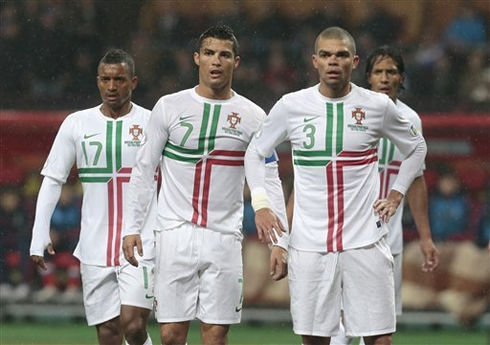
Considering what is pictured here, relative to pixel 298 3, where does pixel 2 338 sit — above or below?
below

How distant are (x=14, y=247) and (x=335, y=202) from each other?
5.88 m

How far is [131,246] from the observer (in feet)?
26.9

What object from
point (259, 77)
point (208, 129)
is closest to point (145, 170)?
point (208, 129)

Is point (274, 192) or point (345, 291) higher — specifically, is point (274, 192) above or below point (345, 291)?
Answer: above

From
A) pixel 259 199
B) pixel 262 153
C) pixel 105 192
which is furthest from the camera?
pixel 105 192

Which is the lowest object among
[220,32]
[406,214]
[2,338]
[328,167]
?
[2,338]

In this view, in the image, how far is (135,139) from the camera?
9.05 metres

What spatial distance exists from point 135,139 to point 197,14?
19.4 feet

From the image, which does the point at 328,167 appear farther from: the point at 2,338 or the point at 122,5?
the point at 122,5

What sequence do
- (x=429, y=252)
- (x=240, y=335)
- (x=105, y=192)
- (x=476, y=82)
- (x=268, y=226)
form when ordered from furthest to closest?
(x=476, y=82), (x=240, y=335), (x=429, y=252), (x=105, y=192), (x=268, y=226)

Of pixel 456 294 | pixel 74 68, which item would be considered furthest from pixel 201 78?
pixel 74 68

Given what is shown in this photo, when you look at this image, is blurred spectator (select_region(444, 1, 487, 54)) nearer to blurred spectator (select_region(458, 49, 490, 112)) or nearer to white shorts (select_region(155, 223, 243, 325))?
blurred spectator (select_region(458, 49, 490, 112))

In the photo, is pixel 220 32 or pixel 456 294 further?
pixel 456 294

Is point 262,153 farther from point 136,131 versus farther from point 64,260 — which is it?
point 64,260
